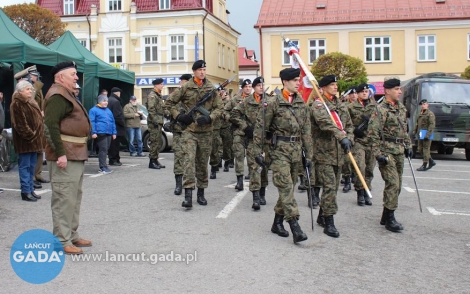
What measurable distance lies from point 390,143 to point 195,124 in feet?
9.20

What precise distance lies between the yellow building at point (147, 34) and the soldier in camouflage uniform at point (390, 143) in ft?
112

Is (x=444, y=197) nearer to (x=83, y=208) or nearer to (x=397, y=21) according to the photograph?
(x=83, y=208)

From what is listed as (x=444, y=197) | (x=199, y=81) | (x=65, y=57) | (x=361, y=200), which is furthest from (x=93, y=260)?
(x=65, y=57)

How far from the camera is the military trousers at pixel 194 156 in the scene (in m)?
7.88

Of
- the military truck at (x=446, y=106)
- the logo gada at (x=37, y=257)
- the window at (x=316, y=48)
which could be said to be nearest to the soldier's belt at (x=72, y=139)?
the logo gada at (x=37, y=257)

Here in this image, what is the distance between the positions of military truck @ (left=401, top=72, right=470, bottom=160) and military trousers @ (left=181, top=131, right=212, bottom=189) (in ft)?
37.9

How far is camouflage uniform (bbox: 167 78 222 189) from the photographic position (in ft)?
26.3

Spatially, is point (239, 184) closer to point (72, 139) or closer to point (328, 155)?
point (328, 155)

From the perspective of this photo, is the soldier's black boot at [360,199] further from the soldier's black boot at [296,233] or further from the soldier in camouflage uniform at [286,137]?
the soldier's black boot at [296,233]

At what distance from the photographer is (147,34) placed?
42.0 metres

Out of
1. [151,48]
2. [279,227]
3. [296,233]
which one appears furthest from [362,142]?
[151,48]

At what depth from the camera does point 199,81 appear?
8.22 metres

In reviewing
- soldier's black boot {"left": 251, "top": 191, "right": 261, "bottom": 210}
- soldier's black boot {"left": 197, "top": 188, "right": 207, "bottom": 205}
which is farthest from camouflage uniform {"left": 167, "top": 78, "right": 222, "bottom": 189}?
soldier's black boot {"left": 251, "top": 191, "right": 261, "bottom": 210}

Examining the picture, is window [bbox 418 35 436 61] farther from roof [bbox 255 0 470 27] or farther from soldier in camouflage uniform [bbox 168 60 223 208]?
soldier in camouflage uniform [bbox 168 60 223 208]
